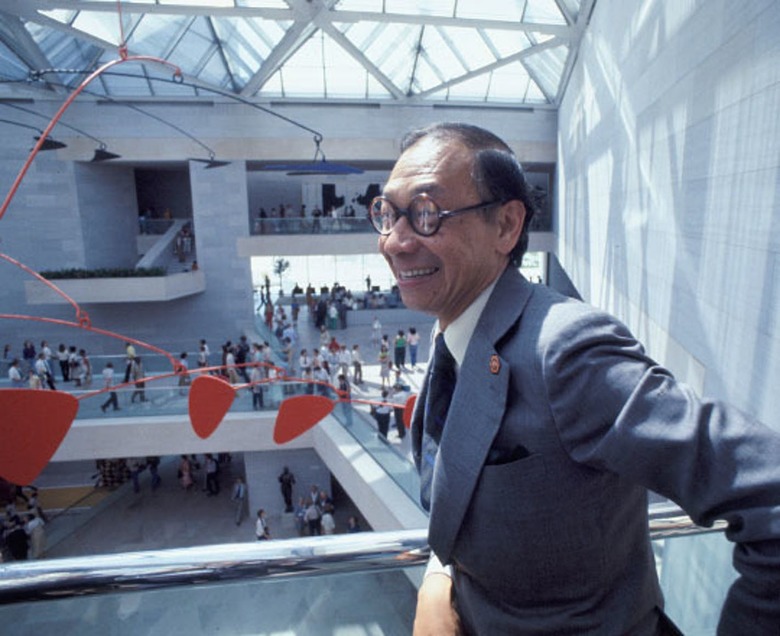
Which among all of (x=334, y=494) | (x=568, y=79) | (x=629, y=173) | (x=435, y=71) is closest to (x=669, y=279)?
(x=629, y=173)

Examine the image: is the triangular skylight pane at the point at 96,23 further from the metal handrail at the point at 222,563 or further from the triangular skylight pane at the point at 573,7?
the metal handrail at the point at 222,563

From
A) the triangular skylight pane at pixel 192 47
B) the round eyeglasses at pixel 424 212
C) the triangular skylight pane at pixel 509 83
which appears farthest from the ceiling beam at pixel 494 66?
the round eyeglasses at pixel 424 212

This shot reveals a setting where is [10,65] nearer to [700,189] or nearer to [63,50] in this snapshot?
[63,50]

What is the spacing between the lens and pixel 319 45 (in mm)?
18016

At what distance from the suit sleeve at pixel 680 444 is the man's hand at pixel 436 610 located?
647mm

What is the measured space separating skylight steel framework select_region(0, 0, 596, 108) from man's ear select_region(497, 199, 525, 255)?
1381 cm

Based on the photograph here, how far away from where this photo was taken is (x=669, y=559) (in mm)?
1811

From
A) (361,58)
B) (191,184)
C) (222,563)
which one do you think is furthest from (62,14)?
(222,563)

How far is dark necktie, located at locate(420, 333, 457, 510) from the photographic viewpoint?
130 cm

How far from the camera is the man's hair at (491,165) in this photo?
1.22 metres

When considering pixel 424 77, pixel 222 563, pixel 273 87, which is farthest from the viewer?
pixel 273 87

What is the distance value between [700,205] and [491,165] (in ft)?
13.6

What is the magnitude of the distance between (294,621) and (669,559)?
1385mm

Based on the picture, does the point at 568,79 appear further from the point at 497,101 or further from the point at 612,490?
the point at 612,490
